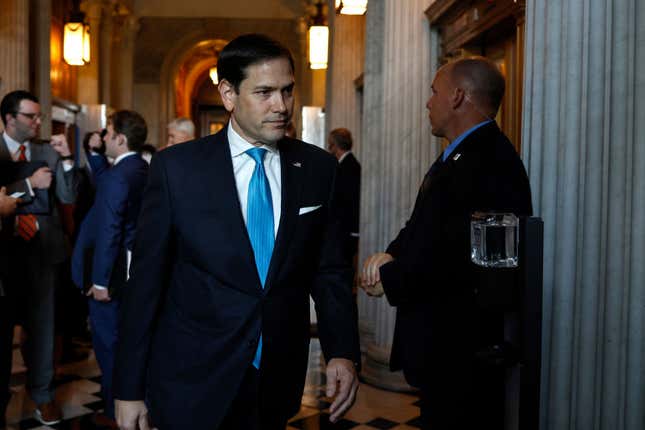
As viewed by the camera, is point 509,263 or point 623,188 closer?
point 509,263

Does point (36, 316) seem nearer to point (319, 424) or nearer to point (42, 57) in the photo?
point (319, 424)

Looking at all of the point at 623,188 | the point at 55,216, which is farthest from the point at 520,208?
the point at 55,216

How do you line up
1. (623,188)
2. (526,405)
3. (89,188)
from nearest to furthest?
1. (526,405)
2. (623,188)
3. (89,188)

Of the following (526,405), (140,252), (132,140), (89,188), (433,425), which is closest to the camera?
Answer: (526,405)

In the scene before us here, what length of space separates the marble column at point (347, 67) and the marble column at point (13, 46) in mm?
4042

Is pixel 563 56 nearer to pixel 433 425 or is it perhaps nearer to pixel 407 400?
pixel 433 425

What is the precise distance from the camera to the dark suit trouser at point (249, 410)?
1997mm

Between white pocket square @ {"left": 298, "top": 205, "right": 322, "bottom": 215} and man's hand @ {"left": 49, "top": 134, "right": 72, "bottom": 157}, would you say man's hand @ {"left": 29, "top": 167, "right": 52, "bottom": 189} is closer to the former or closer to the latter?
man's hand @ {"left": 49, "top": 134, "right": 72, "bottom": 157}

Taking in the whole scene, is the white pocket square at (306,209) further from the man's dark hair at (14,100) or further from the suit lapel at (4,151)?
the man's dark hair at (14,100)

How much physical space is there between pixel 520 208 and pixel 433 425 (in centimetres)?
87

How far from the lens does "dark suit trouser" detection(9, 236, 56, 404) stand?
4.54 m

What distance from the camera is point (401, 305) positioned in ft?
8.82

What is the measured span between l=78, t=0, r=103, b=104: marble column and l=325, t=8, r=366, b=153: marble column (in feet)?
22.9

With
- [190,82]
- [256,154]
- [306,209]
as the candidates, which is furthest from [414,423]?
[190,82]
